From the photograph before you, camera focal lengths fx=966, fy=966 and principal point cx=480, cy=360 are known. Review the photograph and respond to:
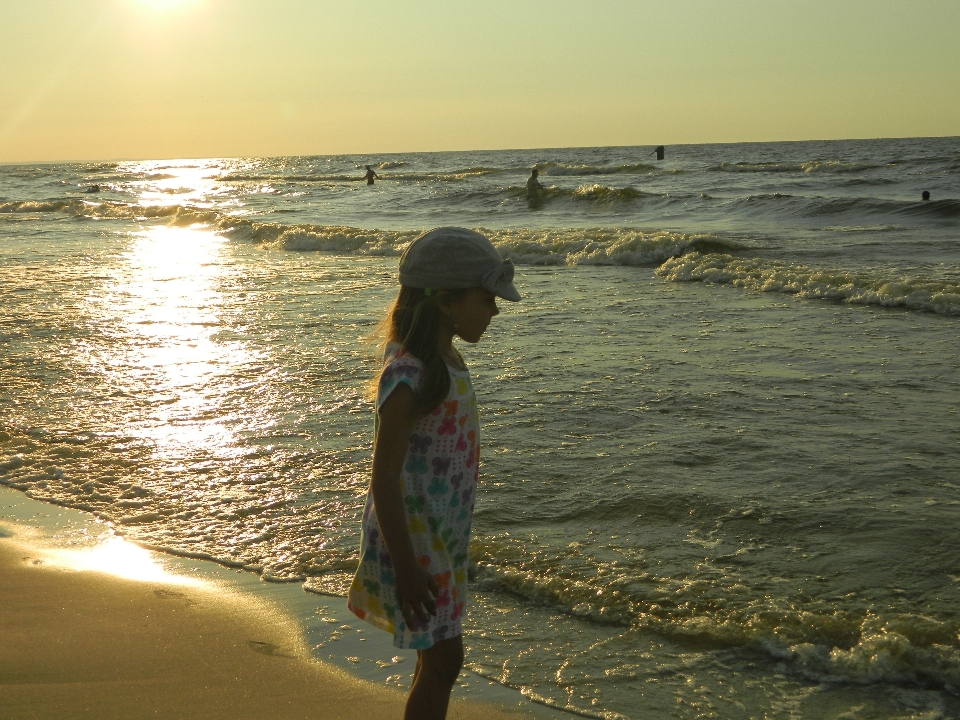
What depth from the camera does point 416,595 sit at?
2.25 meters

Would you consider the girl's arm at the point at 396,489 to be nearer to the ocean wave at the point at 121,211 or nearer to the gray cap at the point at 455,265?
the gray cap at the point at 455,265

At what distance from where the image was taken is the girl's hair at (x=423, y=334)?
2254mm

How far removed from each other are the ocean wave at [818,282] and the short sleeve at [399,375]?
9.62 m

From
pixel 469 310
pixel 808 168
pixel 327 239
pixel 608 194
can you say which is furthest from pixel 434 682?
pixel 808 168

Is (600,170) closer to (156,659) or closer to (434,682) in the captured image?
(156,659)

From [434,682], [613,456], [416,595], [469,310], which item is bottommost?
[613,456]

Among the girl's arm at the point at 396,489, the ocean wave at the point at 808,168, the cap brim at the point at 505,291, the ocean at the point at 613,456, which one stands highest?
the ocean wave at the point at 808,168

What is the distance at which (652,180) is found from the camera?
133 ft

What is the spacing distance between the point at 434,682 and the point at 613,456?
3245 millimetres

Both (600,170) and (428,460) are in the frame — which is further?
(600,170)

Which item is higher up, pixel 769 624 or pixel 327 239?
pixel 327 239

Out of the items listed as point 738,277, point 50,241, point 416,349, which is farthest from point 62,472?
point 50,241

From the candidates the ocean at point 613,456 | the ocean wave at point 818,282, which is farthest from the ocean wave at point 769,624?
the ocean wave at point 818,282

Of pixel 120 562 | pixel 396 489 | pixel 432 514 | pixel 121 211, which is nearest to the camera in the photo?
pixel 396 489
